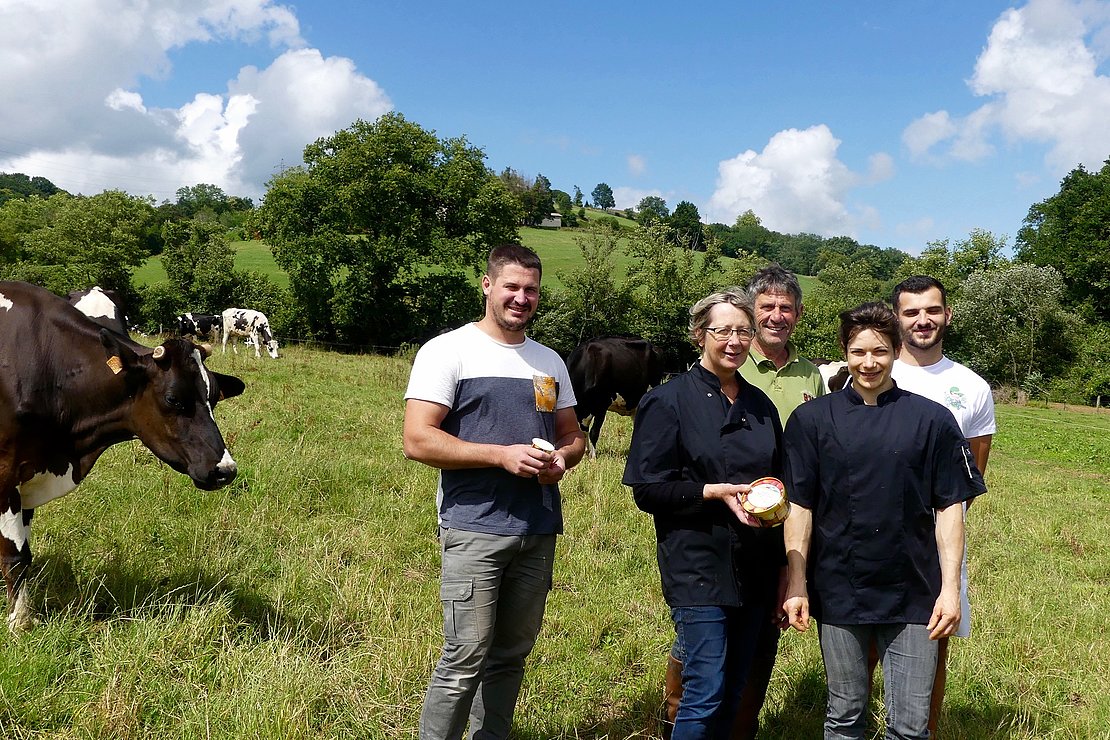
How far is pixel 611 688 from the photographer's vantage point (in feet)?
13.9

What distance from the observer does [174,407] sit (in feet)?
15.3

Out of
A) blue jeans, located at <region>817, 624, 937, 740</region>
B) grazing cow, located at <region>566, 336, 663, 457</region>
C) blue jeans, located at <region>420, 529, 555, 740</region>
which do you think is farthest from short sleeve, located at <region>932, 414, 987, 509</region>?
grazing cow, located at <region>566, 336, 663, 457</region>

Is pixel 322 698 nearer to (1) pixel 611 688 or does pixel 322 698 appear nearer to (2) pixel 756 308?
(1) pixel 611 688

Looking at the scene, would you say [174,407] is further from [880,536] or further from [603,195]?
[603,195]

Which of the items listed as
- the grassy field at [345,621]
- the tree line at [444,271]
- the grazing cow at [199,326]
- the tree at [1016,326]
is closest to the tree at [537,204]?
the tree line at [444,271]

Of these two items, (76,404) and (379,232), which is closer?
(76,404)

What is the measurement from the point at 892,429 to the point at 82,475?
15.9 ft

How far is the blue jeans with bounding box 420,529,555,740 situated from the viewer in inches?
116

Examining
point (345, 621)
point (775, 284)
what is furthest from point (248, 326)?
point (775, 284)

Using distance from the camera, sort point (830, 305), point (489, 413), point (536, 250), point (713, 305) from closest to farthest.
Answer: point (489, 413) < point (713, 305) < point (830, 305) < point (536, 250)

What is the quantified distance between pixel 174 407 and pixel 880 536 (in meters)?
4.10

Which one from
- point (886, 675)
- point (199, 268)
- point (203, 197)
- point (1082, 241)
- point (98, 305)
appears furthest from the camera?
point (203, 197)

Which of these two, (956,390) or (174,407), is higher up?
(956,390)

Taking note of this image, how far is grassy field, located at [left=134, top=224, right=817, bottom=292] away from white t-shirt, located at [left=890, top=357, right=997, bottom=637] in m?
39.3
